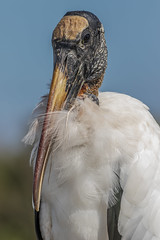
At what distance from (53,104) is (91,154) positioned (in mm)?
399

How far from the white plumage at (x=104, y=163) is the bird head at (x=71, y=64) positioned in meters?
0.09

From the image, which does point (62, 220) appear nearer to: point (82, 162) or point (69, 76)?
point (82, 162)

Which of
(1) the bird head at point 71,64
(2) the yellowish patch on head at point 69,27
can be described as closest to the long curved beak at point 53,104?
(1) the bird head at point 71,64

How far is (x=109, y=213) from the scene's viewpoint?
388 cm

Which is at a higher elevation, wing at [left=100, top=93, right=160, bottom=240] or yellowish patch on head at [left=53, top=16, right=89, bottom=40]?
yellowish patch on head at [left=53, top=16, right=89, bottom=40]

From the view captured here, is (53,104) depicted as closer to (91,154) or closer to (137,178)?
(91,154)

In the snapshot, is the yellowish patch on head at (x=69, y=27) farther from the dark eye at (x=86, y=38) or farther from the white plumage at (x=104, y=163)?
the white plumage at (x=104, y=163)

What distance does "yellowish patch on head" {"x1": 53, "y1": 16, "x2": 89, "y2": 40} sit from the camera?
390 cm

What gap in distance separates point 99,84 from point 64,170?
2.41 feet

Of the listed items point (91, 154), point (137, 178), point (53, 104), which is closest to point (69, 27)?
point (53, 104)

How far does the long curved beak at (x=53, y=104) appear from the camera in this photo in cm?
367

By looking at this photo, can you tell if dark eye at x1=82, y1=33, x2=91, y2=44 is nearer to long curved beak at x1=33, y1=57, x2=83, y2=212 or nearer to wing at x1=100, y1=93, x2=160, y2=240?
long curved beak at x1=33, y1=57, x2=83, y2=212

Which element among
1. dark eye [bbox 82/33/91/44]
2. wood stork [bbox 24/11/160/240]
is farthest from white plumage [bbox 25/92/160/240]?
dark eye [bbox 82/33/91/44]

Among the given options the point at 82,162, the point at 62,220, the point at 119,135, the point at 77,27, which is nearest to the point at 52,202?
the point at 62,220
